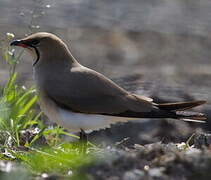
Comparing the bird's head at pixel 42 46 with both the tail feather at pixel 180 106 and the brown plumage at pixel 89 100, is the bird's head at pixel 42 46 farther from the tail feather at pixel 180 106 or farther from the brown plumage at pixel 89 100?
the tail feather at pixel 180 106

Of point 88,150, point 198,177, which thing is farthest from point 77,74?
point 198,177

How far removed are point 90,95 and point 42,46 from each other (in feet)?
2.46

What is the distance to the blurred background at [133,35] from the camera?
38.8 feet

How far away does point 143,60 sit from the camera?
13.1 metres

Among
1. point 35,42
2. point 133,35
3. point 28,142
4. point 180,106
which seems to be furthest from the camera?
point 133,35

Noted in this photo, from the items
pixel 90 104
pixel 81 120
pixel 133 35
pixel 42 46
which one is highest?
pixel 42 46

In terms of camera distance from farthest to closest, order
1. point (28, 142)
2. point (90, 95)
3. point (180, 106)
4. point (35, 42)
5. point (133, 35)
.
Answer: point (133, 35), point (28, 142), point (35, 42), point (90, 95), point (180, 106)

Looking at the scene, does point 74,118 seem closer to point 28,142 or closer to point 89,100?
point 89,100

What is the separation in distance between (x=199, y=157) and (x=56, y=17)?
948cm

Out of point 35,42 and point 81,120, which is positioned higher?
point 35,42

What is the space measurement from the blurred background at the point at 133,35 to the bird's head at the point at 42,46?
9.92 feet

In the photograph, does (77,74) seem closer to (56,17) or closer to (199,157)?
(199,157)

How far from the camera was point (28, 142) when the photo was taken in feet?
24.3

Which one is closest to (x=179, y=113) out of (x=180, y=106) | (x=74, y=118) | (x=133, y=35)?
(x=180, y=106)
